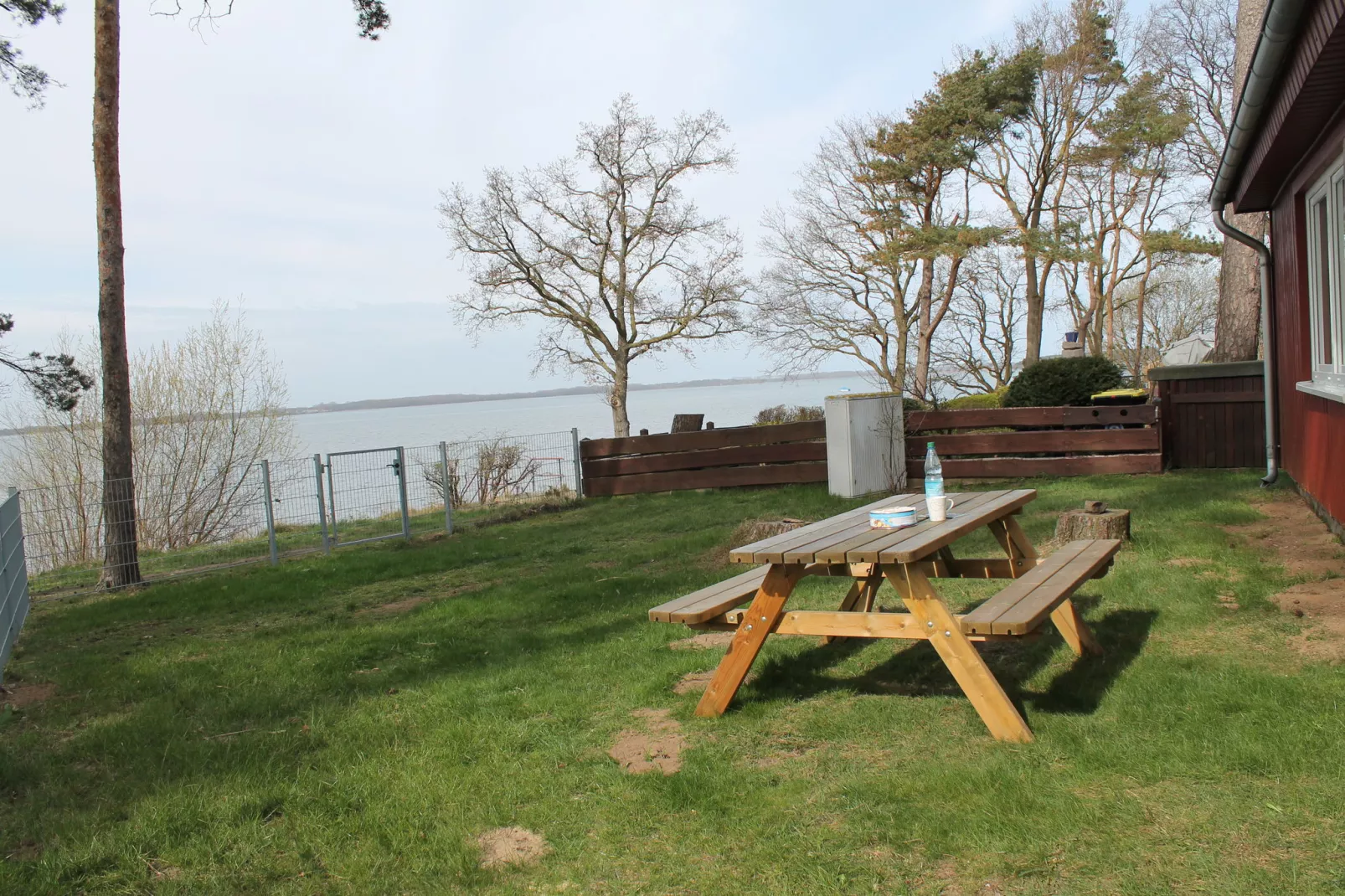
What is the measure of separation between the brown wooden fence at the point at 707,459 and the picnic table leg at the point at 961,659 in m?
8.99

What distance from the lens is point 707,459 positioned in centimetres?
1371

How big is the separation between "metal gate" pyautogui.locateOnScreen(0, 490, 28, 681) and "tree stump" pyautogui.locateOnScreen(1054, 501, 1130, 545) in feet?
22.3

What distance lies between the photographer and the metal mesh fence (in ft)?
33.5

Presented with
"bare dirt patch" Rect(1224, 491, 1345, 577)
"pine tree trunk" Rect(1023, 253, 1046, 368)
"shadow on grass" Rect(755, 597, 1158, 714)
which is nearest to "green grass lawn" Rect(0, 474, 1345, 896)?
"shadow on grass" Rect(755, 597, 1158, 714)

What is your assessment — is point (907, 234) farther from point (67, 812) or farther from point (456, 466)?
point (67, 812)

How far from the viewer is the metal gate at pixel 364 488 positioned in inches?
428

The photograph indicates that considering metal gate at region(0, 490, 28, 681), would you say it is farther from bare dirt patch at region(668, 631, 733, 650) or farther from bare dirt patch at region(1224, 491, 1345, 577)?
bare dirt patch at region(1224, 491, 1345, 577)

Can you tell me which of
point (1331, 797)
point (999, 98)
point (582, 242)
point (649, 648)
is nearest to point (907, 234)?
point (999, 98)

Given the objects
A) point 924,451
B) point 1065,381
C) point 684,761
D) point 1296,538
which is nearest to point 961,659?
point 684,761

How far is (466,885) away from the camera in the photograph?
2.83 m

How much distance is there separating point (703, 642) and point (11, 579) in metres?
4.75

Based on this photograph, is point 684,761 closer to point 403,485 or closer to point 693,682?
point 693,682

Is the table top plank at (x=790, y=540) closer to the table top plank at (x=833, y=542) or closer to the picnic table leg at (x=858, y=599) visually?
the table top plank at (x=833, y=542)

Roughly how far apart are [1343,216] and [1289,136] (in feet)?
2.44
